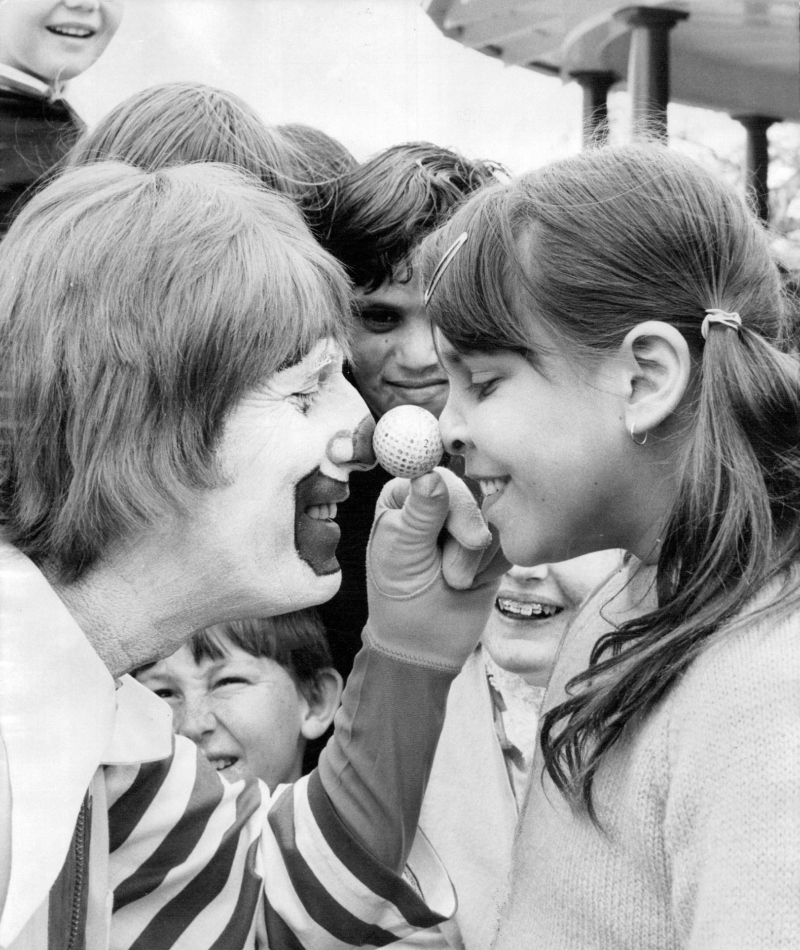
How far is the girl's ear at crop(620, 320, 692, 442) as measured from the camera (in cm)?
111

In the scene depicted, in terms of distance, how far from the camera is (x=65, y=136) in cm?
162

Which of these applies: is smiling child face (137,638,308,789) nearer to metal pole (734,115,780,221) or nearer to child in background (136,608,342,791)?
child in background (136,608,342,791)

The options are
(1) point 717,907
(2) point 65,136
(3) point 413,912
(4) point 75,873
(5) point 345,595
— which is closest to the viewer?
(1) point 717,907

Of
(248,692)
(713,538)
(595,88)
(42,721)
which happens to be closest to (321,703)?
(248,692)

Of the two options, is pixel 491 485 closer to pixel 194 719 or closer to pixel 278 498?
pixel 278 498

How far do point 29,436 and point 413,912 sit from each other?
25.1 inches

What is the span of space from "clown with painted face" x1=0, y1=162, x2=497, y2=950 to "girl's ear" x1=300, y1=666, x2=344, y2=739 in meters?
0.34

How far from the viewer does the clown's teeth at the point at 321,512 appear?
1254 millimetres

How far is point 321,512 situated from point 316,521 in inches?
0.9

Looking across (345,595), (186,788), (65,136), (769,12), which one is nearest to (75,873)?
(186,788)

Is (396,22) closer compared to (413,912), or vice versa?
(413,912)

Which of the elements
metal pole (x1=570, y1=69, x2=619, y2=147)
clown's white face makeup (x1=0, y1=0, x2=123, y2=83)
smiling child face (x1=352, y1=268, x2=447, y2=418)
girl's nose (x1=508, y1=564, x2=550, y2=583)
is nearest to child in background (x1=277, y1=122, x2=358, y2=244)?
smiling child face (x1=352, y1=268, x2=447, y2=418)

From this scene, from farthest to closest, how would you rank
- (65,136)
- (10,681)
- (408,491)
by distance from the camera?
(65,136) → (408,491) → (10,681)

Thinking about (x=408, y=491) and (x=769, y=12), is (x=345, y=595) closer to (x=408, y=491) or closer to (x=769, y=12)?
(x=408, y=491)
